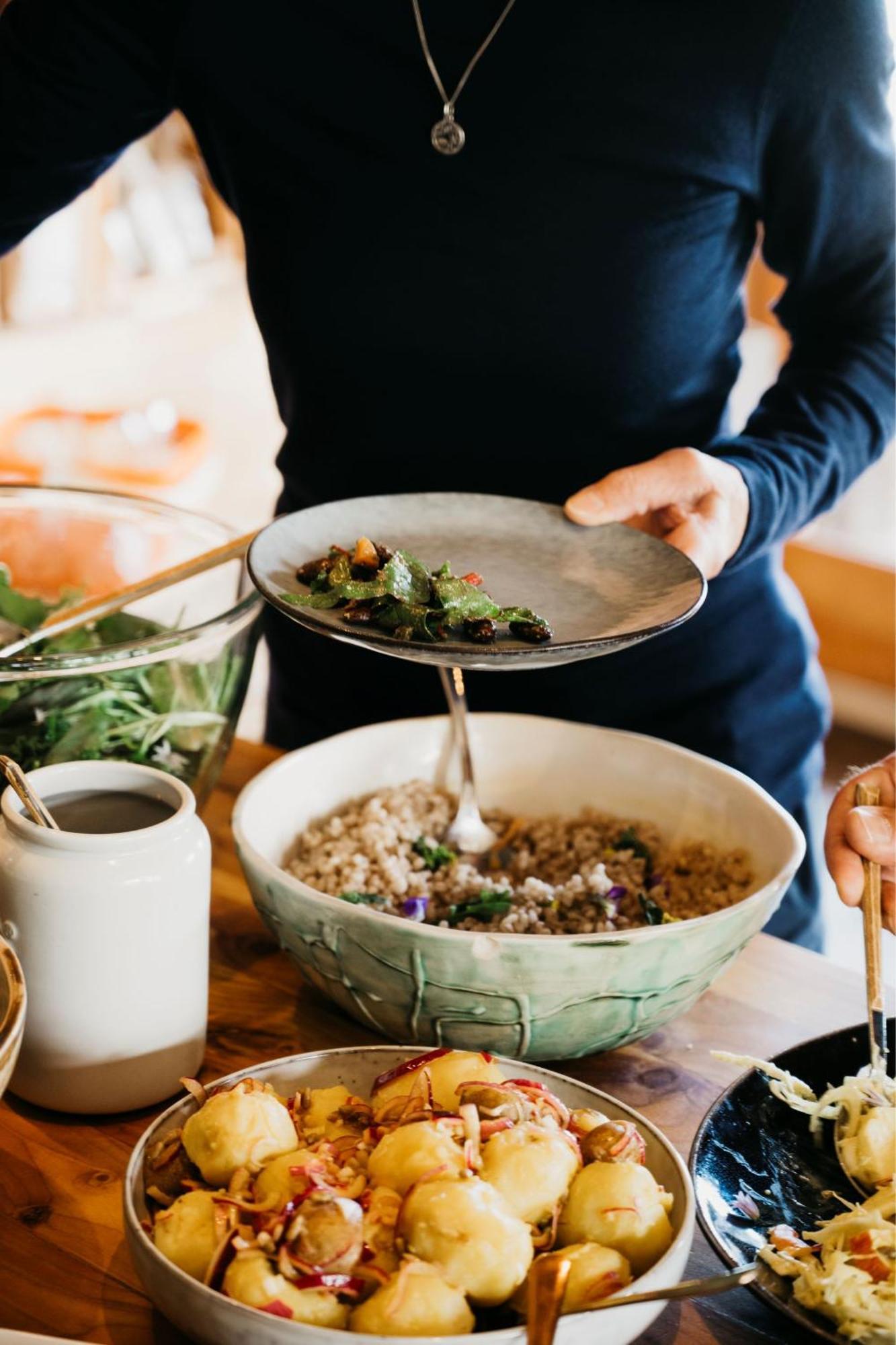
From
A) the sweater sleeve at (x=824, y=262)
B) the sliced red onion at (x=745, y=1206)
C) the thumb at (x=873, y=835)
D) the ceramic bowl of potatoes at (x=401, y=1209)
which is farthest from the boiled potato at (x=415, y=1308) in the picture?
the sweater sleeve at (x=824, y=262)

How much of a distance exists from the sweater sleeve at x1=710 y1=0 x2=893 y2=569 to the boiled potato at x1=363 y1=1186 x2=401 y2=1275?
82 cm

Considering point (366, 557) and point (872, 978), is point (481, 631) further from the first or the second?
point (872, 978)

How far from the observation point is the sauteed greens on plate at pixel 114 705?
3.76 ft

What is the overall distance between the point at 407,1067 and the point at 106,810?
0.30m

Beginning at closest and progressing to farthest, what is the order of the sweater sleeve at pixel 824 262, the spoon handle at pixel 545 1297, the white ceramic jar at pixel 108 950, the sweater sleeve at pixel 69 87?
the spoon handle at pixel 545 1297 → the white ceramic jar at pixel 108 950 → the sweater sleeve at pixel 824 262 → the sweater sleeve at pixel 69 87

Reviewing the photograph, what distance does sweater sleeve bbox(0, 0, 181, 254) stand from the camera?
147cm

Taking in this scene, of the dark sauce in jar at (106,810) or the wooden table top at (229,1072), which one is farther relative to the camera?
the dark sauce in jar at (106,810)

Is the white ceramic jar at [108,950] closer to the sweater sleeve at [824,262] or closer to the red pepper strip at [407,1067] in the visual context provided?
the red pepper strip at [407,1067]

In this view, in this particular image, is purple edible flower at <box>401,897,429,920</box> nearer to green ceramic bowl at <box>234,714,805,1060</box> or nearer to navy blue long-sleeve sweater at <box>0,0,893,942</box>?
green ceramic bowl at <box>234,714,805,1060</box>

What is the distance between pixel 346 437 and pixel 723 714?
0.53m

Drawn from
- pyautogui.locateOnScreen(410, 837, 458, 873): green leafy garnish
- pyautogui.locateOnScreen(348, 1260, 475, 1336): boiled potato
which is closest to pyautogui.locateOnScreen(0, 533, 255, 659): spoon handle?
pyautogui.locateOnScreen(410, 837, 458, 873): green leafy garnish

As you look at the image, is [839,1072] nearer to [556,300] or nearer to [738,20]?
[556,300]

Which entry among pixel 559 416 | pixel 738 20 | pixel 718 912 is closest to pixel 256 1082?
pixel 718 912

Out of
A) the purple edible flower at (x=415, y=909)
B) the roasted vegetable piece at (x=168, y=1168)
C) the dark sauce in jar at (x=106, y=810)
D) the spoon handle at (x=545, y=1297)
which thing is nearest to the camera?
the spoon handle at (x=545, y=1297)
